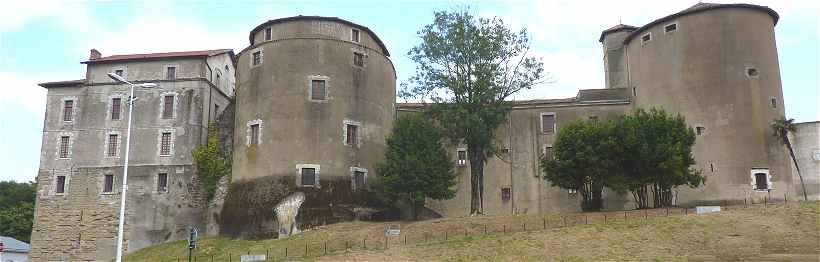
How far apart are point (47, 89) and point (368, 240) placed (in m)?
27.1

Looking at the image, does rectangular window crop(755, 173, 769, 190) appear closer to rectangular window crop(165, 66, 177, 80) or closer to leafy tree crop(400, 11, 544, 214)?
leafy tree crop(400, 11, 544, 214)

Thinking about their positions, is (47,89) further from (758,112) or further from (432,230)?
(758,112)

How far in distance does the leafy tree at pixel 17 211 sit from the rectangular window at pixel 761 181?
2499 inches

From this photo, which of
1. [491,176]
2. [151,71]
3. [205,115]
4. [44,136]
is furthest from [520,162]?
[44,136]

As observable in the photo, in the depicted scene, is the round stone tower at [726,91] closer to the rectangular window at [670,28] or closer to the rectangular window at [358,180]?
the rectangular window at [670,28]

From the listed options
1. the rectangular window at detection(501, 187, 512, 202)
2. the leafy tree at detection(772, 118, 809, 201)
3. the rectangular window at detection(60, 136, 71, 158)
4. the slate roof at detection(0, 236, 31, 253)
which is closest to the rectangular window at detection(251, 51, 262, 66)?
the rectangular window at detection(60, 136, 71, 158)

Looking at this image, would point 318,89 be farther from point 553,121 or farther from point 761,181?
point 761,181

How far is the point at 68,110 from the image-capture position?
158ft

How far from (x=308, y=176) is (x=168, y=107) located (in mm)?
12057

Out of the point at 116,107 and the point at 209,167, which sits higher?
the point at 116,107

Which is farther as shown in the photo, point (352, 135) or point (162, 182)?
point (162, 182)

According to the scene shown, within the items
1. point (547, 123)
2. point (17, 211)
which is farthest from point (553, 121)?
point (17, 211)

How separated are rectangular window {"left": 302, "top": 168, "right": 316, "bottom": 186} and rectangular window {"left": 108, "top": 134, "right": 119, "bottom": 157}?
1383 centimetres

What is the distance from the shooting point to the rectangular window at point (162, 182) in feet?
148
